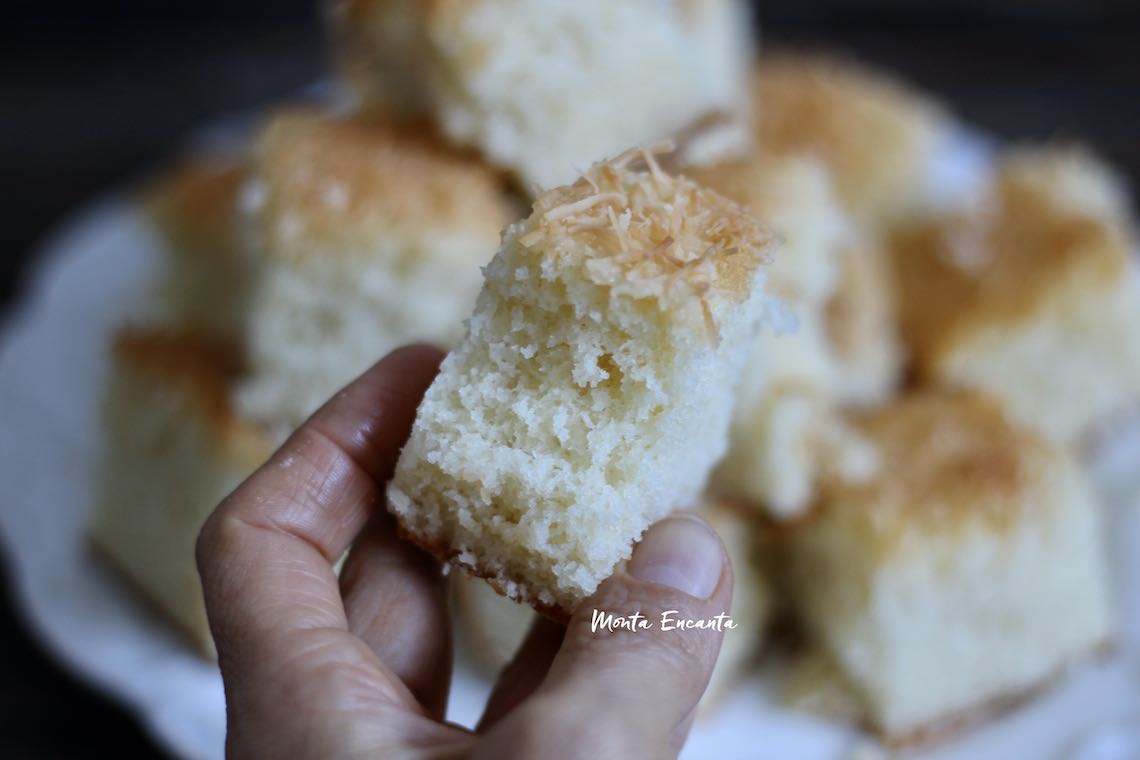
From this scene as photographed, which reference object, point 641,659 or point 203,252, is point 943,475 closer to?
point 641,659

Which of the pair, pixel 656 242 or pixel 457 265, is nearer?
pixel 656 242

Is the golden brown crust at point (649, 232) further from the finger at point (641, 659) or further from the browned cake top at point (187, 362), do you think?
the browned cake top at point (187, 362)

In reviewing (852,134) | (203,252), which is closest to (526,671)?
(203,252)

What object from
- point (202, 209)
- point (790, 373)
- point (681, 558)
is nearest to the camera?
point (681, 558)

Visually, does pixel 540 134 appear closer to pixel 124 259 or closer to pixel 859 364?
pixel 859 364

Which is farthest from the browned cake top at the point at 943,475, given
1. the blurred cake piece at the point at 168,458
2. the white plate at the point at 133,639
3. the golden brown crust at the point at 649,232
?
the blurred cake piece at the point at 168,458

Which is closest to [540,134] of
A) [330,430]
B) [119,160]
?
[330,430]
